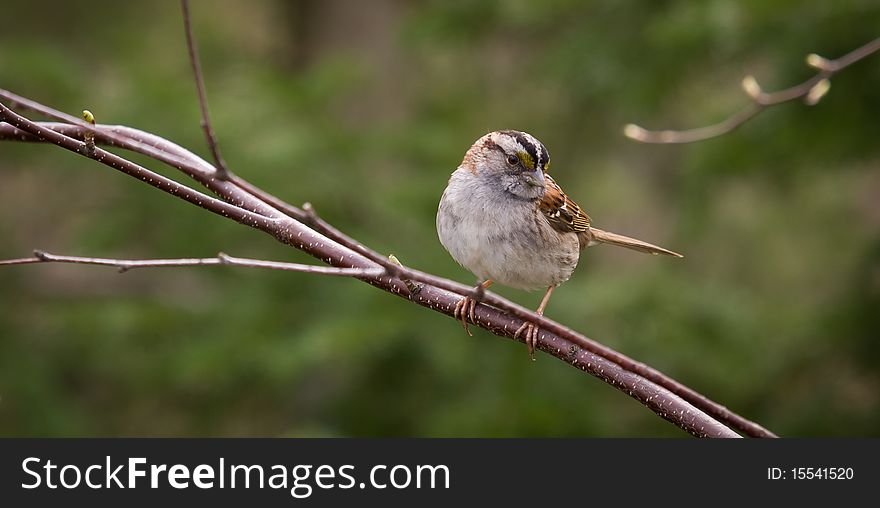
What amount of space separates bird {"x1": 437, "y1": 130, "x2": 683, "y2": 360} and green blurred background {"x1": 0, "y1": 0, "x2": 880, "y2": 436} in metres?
1.73

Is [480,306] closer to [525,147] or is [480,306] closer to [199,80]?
[525,147]

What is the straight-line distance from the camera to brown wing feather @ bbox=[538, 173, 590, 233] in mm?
3576

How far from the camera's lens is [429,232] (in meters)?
6.43

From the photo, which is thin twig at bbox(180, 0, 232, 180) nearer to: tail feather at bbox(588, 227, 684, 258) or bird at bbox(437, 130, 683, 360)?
bird at bbox(437, 130, 683, 360)

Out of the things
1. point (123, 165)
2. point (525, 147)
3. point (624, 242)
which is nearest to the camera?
point (123, 165)

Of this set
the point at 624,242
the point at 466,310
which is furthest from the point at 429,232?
the point at 466,310

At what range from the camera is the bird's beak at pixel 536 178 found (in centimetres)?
340

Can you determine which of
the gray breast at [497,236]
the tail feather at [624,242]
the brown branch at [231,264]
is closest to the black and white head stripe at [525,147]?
the gray breast at [497,236]

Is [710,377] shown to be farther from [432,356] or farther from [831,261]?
[831,261]

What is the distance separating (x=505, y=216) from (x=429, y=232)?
3.04 metres

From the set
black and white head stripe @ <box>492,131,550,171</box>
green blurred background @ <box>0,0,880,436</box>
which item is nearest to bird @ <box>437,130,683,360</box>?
black and white head stripe @ <box>492,131,550,171</box>

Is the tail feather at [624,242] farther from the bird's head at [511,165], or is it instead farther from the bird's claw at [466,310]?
the bird's claw at [466,310]

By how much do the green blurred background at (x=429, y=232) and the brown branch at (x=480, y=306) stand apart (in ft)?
8.59

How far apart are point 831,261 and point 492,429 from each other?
381 cm
